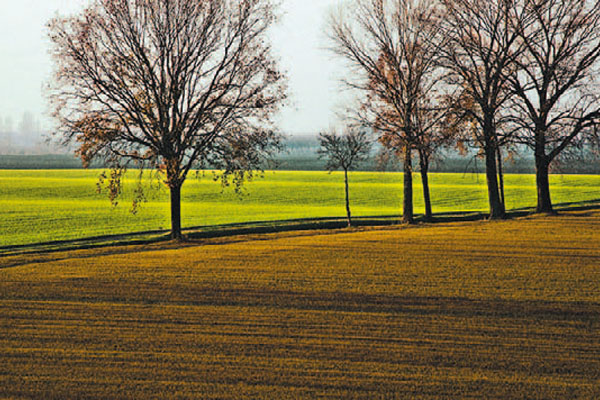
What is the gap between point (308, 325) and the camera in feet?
42.8

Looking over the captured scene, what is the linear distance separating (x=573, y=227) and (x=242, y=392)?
25.7 metres

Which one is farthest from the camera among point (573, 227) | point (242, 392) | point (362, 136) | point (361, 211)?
point (361, 211)

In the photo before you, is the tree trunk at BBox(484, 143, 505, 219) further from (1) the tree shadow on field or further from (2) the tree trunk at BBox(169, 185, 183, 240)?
(2) the tree trunk at BBox(169, 185, 183, 240)

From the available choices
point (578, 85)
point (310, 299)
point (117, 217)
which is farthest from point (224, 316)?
point (117, 217)

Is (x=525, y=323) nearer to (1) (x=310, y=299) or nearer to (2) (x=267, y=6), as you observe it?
(1) (x=310, y=299)

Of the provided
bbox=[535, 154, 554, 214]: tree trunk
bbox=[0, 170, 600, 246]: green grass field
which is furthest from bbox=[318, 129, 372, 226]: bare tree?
bbox=[535, 154, 554, 214]: tree trunk

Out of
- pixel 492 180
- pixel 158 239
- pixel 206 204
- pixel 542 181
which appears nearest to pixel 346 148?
pixel 492 180

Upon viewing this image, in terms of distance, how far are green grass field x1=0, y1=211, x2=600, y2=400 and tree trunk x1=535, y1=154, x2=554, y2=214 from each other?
14131 mm

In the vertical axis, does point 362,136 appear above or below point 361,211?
above

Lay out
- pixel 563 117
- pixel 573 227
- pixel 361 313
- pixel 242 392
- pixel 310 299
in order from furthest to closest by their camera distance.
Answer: pixel 563 117
pixel 573 227
pixel 310 299
pixel 361 313
pixel 242 392

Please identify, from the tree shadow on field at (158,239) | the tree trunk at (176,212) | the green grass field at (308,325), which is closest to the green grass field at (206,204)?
the tree shadow on field at (158,239)

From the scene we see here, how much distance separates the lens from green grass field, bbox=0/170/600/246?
136 ft

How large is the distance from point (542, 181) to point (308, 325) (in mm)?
29200

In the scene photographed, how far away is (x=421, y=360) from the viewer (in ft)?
34.8
